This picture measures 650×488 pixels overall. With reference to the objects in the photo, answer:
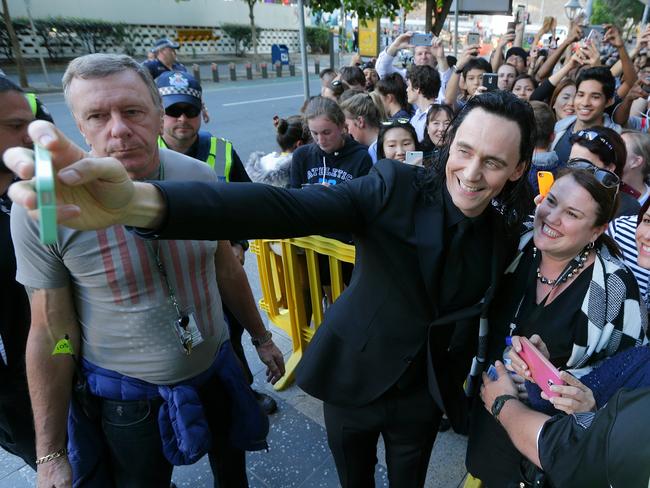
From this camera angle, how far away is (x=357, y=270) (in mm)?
1457

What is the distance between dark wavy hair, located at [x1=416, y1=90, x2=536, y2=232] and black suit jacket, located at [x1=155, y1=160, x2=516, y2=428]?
0.05m

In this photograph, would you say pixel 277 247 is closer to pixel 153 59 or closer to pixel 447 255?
pixel 447 255

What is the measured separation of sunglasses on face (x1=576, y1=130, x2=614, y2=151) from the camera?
232 cm

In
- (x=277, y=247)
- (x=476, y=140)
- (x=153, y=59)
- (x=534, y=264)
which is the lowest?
(x=277, y=247)

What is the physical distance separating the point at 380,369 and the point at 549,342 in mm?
619

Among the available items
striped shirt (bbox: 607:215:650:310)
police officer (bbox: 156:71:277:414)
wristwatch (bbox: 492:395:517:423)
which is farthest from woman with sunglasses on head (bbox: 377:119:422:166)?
wristwatch (bbox: 492:395:517:423)

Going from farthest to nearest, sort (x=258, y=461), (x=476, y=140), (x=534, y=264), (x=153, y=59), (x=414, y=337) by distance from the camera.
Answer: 1. (x=153, y=59)
2. (x=258, y=461)
3. (x=534, y=264)
4. (x=414, y=337)
5. (x=476, y=140)

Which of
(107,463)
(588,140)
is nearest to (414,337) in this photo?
(107,463)

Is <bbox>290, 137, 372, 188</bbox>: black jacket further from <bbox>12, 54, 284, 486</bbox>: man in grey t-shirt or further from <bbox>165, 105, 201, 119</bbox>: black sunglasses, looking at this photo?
<bbox>12, 54, 284, 486</bbox>: man in grey t-shirt

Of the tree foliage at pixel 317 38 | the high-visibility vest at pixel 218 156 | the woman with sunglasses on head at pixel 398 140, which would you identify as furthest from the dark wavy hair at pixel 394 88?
the tree foliage at pixel 317 38

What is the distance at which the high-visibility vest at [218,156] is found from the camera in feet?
8.11

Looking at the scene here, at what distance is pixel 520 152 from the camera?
1.31m

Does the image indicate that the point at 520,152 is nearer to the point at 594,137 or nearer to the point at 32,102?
the point at 594,137

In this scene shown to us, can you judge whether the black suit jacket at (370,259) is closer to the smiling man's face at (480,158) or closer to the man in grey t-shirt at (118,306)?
the smiling man's face at (480,158)
